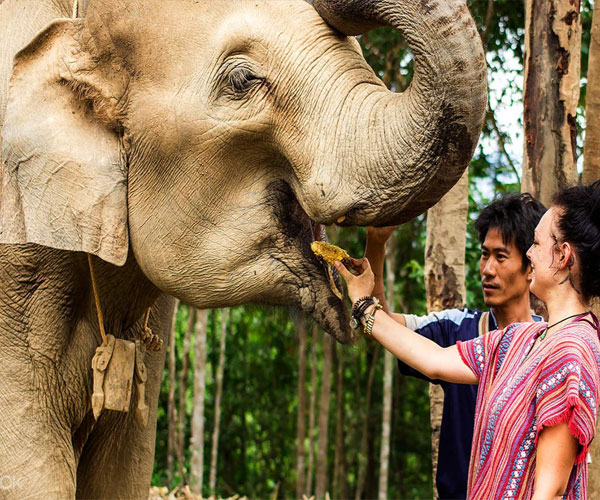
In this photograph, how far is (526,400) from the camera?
2119 mm

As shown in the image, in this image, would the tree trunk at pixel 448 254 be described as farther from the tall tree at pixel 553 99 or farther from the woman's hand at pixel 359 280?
the woman's hand at pixel 359 280

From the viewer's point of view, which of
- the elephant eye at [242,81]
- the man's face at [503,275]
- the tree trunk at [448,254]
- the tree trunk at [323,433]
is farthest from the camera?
the tree trunk at [323,433]

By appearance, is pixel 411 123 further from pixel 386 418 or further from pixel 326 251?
pixel 386 418

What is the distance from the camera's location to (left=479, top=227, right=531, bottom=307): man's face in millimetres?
2959

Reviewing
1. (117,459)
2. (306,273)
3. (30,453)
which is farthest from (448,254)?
(30,453)

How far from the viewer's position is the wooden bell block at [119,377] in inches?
102

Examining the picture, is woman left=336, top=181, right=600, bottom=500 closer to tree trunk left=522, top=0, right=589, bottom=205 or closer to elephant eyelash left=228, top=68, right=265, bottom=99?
elephant eyelash left=228, top=68, right=265, bottom=99

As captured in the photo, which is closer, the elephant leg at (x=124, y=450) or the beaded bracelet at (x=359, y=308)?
the beaded bracelet at (x=359, y=308)

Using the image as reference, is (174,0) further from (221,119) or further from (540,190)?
(540,190)

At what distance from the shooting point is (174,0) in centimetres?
234

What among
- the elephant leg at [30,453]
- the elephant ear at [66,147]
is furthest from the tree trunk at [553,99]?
the elephant leg at [30,453]

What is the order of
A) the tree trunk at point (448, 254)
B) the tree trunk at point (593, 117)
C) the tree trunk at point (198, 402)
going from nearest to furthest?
the tree trunk at point (593, 117), the tree trunk at point (448, 254), the tree trunk at point (198, 402)

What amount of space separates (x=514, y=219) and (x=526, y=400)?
0.99 m

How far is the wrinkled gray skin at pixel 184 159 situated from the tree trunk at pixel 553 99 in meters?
1.71
